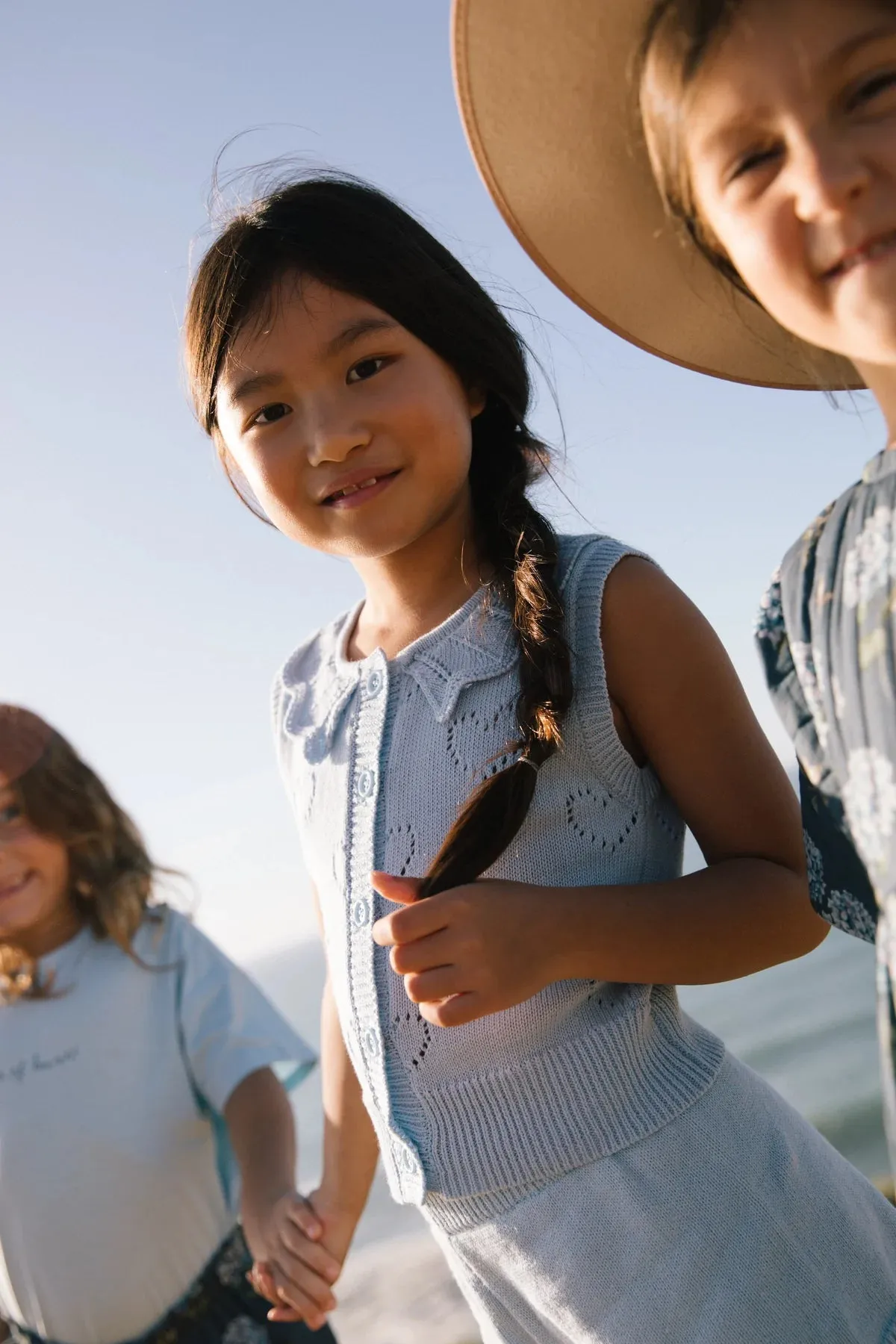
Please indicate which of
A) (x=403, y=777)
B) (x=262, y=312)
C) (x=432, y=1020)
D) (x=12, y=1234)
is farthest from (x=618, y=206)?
(x=12, y=1234)

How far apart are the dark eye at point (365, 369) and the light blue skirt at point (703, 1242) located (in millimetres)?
1099

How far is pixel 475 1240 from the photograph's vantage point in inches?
56.9

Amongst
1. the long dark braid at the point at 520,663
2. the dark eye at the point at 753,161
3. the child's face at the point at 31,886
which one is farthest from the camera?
the child's face at the point at 31,886

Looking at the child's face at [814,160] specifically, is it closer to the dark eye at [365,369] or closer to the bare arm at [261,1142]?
the dark eye at [365,369]

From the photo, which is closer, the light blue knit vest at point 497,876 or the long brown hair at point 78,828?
the light blue knit vest at point 497,876

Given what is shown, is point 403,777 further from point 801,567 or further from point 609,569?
point 801,567

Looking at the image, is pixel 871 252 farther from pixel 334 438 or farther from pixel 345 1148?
pixel 345 1148

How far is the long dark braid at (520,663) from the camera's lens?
140cm

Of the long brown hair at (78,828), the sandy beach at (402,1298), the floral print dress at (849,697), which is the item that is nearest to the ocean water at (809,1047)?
the sandy beach at (402,1298)

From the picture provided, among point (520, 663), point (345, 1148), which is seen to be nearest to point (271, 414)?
point (520, 663)

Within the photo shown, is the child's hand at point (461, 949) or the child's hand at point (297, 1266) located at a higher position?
the child's hand at point (461, 949)

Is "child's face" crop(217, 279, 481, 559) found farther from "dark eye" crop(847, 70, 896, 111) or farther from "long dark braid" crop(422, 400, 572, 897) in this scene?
"dark eye" crop(847, 70, 896, 111)

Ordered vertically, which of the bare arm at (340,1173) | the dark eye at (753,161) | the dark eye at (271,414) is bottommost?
the bare arm at (340,1173)

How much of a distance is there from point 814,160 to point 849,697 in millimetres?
493
